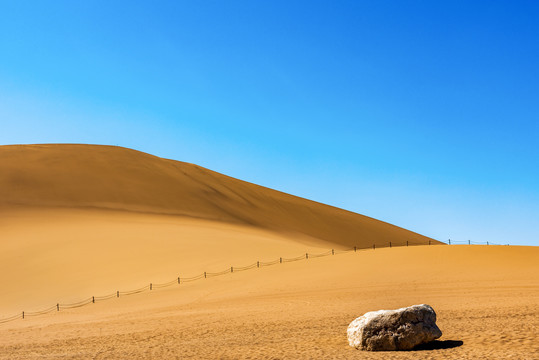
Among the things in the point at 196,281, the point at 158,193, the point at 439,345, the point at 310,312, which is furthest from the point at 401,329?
the point at 158,193

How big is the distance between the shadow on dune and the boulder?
15 centimetres

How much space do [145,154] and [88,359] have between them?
224ft

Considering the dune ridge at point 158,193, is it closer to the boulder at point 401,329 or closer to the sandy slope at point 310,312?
the sandy slope at point 310,312

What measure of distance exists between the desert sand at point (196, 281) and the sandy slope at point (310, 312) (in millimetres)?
76

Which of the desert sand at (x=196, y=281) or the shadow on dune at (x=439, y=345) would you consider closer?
the shadow on dune at (x=439, y=345)

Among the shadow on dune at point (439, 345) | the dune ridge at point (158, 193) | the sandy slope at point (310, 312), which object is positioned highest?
the dune ridge at point (158, 193)

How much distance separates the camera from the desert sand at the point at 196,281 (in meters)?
16.1

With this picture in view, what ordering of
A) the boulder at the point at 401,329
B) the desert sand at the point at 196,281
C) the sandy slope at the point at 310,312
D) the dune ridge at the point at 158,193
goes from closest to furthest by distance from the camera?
1. the boulder at the point at 401,329
2. the sandy slope at the point at 310,312
3. the desert sand at the point at 196,281
4. the dune ridge at the point at 158,193

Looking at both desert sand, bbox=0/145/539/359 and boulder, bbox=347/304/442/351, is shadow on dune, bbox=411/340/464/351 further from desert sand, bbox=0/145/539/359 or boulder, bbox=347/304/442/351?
boulder, bbox=347/304/442/351

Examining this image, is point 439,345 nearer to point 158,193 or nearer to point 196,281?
point 196,281

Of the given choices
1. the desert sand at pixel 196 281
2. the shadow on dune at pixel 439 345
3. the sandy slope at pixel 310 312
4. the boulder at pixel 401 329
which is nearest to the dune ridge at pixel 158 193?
the desert sand at pixel 196 281

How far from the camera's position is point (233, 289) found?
28.8 metres

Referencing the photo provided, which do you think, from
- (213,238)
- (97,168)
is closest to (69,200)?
(97,168)

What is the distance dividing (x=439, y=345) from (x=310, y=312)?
320 inches
